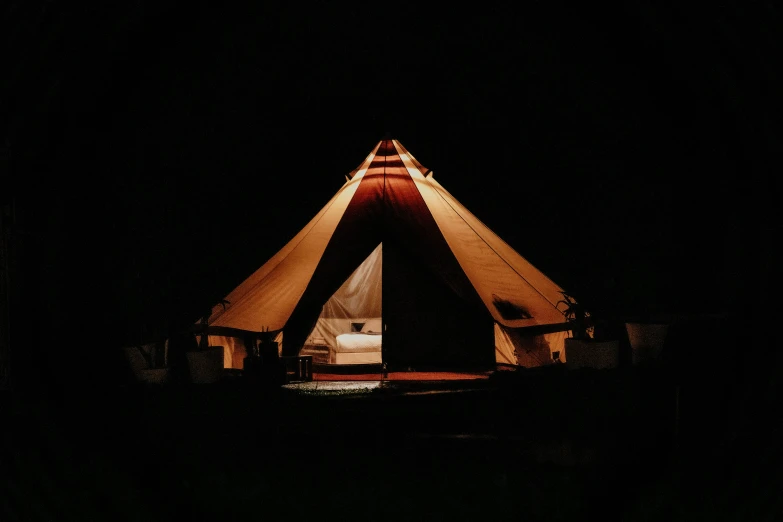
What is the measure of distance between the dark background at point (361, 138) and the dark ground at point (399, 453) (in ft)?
1.04

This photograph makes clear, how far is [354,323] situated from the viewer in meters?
4.23

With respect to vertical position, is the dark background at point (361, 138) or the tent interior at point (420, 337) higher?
the dark background at point (361, 138)

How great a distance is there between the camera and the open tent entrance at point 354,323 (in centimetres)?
411

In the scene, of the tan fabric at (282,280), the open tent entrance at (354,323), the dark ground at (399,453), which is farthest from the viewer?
the open tent entrance at (354,323)

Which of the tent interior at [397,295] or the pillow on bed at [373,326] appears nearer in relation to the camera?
the tent interior at [397,295]

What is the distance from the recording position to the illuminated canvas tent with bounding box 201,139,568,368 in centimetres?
393

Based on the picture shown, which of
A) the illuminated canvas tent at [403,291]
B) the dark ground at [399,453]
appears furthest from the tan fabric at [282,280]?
the dark ground at [399,453]

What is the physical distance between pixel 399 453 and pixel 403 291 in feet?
4.45

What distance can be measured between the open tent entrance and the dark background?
1.77 feet

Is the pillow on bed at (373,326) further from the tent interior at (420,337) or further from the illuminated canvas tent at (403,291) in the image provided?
the tent interior at (420,337)

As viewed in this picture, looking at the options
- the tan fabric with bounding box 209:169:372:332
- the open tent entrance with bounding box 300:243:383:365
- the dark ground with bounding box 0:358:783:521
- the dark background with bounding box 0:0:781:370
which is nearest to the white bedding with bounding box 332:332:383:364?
the open tent entrance with bounding box 300:243:383:365

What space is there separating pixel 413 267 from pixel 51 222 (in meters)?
2.24

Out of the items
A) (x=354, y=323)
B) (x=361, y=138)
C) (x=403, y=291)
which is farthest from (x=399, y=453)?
(x=361, y=138)

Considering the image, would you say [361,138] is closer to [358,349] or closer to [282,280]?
[282,280]
